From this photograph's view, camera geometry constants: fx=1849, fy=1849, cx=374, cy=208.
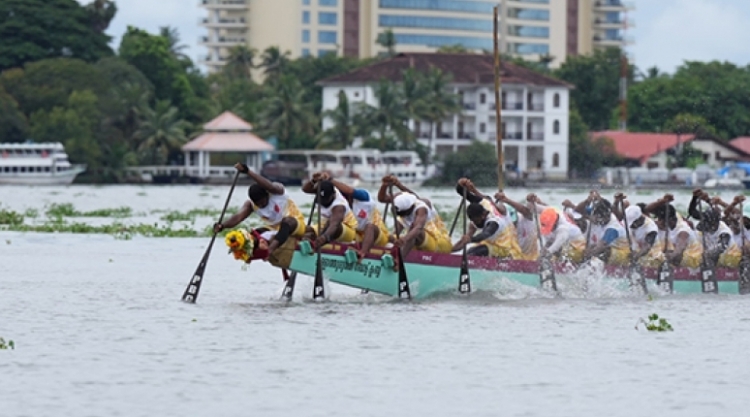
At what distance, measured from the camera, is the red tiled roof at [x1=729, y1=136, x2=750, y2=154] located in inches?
4816

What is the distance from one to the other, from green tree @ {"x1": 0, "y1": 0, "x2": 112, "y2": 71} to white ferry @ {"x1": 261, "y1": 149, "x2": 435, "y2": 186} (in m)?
15.0

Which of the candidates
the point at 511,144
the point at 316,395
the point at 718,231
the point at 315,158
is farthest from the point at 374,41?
the point at 316,395

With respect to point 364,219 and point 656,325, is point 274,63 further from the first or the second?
point 656,325

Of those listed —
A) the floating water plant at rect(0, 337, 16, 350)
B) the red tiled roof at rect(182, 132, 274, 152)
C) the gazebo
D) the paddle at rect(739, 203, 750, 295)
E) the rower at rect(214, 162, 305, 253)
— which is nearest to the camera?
the floating water plant at rect(0, 337, 16, 350)

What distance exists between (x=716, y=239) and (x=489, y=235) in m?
4.69

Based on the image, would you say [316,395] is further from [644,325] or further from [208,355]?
[644,325]

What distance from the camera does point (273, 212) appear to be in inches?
1015

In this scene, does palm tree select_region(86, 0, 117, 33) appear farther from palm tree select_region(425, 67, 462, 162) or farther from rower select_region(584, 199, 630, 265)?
rower select_region(584, 199, 630, 265)

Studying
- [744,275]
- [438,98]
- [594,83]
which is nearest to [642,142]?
[438,98]

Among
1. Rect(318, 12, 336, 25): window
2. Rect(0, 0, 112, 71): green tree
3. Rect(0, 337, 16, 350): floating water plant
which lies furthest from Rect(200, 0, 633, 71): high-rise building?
Rect(0, 337, 16, 350): floating water plant

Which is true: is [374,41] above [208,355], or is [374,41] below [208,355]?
above

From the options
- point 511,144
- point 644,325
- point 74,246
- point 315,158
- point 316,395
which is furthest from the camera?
point 511,144

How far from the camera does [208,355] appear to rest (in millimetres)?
21234

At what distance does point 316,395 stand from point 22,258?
21.1 meters
